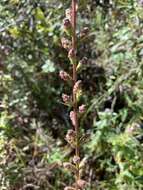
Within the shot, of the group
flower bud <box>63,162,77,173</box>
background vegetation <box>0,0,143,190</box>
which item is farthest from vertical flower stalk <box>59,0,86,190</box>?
background vegetation <box>0,0,143,190</box>

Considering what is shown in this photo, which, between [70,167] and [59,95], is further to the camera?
[59,95]

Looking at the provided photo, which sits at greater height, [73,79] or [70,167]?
[73,79]

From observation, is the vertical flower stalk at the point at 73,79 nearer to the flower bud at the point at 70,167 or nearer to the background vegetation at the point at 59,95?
the flower bud at the point at 70,167

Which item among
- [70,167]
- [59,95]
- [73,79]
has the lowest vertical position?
[70,167]

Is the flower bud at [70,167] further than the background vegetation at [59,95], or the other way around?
the background vegetation at [59,95]

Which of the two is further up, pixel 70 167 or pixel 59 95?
pixel 59 95

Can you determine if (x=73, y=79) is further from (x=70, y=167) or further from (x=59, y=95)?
(x=59, y=95)

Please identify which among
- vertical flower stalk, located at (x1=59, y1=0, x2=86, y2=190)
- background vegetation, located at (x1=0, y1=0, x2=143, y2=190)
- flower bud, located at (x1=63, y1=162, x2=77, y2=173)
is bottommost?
flower bud, located at (x1=63, y1=162, x2=77, y2=173)

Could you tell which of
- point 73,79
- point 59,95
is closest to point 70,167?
point 73,79

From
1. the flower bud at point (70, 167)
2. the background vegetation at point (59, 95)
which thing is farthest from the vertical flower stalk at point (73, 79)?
the background vegetation at point (59, 95)

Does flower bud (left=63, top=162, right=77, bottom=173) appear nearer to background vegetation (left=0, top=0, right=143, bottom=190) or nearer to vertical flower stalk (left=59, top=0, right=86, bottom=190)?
vertical flower stalk (left=59, top=0, right=86, bottom=190)
